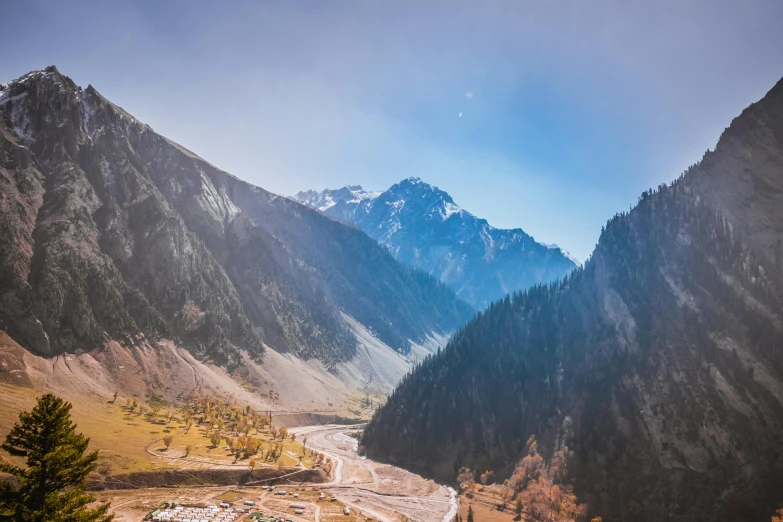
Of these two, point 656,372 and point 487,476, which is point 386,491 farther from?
point 656,372

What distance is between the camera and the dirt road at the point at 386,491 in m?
108

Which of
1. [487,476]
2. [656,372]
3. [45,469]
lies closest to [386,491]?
[487,476]

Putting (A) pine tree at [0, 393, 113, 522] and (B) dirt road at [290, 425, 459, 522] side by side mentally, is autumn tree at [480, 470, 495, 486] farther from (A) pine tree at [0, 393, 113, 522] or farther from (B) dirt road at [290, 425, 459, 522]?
(A) pine tree at [0, 393, 113, 522]

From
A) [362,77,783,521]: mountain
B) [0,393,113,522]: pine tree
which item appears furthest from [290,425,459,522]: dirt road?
[0,393,113,522]: pine tree

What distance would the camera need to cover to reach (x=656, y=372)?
120125 mm

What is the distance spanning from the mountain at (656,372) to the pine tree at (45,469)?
10973 centimetres

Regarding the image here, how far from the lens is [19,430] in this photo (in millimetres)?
34500

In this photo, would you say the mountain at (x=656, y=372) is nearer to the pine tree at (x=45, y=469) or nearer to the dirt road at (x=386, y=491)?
the dirt road at (x=386, y=491)

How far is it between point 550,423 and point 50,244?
205 metres

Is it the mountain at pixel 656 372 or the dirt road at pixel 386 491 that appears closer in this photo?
the mountain at pixel 656 372

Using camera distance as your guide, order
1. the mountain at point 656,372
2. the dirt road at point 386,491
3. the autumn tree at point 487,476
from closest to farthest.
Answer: the mountain at point 656,372 → the dirt road at point 386,491 → the autumn tree at point 487,476

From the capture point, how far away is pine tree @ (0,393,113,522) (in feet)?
111

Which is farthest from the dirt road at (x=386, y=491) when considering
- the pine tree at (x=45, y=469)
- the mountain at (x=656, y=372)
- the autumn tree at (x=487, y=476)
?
the pine tree at (x=45, y=469)

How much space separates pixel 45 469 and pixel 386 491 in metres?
108
